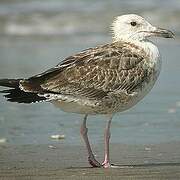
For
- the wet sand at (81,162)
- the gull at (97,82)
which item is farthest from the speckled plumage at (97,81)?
the wet sand at (81,162)

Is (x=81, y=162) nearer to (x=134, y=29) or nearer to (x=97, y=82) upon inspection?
(x=97, y=82)

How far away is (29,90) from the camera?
272 inches

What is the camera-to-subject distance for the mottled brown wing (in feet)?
23.2

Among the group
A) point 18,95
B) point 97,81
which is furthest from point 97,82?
point 18,95

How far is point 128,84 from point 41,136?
1916mm

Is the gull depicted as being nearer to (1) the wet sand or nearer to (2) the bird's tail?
(2) the bird's tail

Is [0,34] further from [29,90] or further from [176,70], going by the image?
[29,90]

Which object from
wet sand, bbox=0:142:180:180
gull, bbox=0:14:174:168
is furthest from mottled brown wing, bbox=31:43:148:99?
wet sand, bbox=0:142:180:180

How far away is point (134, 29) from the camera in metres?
7.71

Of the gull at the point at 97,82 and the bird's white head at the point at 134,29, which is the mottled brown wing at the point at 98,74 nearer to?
the gull at the point at 97,82

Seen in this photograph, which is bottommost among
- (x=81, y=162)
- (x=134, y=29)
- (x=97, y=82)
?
(x=81, y=162)

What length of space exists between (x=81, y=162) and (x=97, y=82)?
881 millimetres

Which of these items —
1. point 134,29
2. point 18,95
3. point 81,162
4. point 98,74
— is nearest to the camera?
point 18,95

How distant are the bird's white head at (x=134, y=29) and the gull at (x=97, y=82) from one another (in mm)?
181
